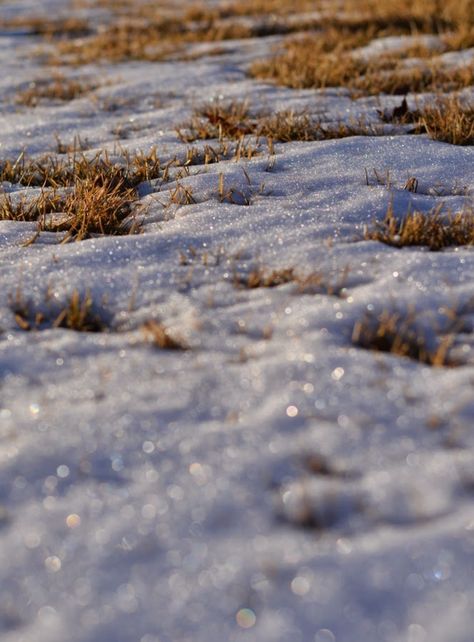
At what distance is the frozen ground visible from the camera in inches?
44.6

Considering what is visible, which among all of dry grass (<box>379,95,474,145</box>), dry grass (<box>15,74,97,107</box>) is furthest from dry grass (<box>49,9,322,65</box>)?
dry grass (<box>379,95,474,145</box>)

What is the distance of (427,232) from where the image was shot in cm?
236

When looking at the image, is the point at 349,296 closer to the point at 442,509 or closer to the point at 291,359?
the point at 291,359

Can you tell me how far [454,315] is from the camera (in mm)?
1857

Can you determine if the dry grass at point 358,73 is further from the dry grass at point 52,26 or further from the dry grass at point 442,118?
the dry grass at point 52,26

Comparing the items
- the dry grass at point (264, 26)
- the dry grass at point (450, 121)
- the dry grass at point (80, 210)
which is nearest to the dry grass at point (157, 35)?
the dry grass at point (264, 26)

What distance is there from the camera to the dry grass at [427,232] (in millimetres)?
2334

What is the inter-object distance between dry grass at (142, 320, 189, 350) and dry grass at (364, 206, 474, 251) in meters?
0.94

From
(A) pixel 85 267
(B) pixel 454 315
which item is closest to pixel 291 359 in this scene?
(B) pixel 454 315

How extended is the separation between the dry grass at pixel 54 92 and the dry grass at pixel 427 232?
3777mm

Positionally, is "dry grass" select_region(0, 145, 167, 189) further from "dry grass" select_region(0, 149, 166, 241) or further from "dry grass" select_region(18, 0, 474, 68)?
"dry grass" select_region(18, 0, 474, 68)

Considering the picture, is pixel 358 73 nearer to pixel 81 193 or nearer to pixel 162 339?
pixel 81 193

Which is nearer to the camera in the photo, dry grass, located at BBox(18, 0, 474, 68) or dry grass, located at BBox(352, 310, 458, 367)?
dry grass, located at BBox(352, 310, 458, 367)

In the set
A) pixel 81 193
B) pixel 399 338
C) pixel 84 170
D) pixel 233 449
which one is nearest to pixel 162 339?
pixel 233 449
